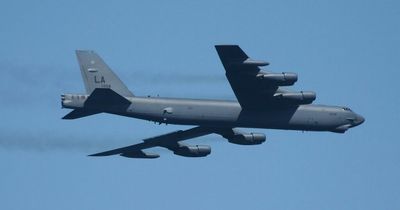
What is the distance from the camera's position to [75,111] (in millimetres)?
62219

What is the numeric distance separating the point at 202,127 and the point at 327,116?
279 inches

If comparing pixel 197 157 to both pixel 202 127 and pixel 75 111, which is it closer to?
pixel 202 127

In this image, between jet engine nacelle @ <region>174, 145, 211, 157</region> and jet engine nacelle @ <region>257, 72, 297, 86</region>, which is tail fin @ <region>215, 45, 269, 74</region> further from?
jet engine nacelle @ <region>174, 145, 211, 157</region>

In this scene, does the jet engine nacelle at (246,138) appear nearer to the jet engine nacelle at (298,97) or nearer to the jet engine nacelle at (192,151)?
the jet engine nacelle at (192,151)

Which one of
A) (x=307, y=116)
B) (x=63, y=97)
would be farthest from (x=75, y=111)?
(x=307, y=116)

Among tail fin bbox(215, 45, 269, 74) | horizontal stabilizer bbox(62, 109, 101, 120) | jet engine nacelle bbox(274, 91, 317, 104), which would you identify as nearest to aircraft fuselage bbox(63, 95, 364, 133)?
horizontal stabilizer bbox(62, 109, 101, 120)

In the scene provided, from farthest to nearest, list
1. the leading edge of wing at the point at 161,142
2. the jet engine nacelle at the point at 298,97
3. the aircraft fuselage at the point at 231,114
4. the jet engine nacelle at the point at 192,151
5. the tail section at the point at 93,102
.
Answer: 1. the jet engine nacelle at the point at 192,151
2. the leading edge of wing at the point at 161,142
3. the jet engine nacelle at the point at 298,97
4. the aircraft fuselage at the point at 231,114
5. the tail section at the point at 93,102

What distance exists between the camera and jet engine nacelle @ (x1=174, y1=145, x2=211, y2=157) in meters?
70.5

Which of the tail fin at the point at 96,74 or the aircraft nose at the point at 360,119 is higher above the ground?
the tail fin at the point at 96,74

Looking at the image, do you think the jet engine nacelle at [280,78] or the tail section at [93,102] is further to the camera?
the jet engine nacelle at [280,78]

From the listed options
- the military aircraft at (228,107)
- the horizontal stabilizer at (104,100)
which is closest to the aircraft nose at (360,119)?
the military aircraft at (228,107)

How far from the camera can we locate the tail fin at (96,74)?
214 ft

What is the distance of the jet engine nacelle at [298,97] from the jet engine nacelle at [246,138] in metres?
4.82

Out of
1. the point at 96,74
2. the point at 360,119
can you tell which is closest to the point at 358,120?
the point at 360,119
